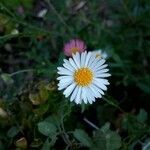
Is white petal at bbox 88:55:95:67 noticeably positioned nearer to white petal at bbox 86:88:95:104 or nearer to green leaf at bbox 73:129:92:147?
white petal at bbox 86:88:95:104

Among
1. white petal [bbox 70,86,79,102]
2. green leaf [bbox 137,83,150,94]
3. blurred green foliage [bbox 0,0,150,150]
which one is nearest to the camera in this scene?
white petal [bbox 70,86,79,102]

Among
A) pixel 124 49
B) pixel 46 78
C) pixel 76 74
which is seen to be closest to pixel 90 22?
pixel 124 49

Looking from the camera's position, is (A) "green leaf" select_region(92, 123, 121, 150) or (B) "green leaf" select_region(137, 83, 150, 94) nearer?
(A) "green leaf" select_region(92, 123, 121, 150)

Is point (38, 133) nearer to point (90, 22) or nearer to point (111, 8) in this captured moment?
point (90, 22)

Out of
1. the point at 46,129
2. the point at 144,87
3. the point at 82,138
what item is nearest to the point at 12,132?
the point at 46,129

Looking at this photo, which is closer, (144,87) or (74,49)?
(74,49)

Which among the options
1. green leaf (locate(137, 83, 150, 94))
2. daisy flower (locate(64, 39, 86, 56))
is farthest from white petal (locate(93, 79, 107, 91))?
green leaf (locate(137, 83, 150, 94))

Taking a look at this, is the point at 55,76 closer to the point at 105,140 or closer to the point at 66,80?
the point at 66,80
